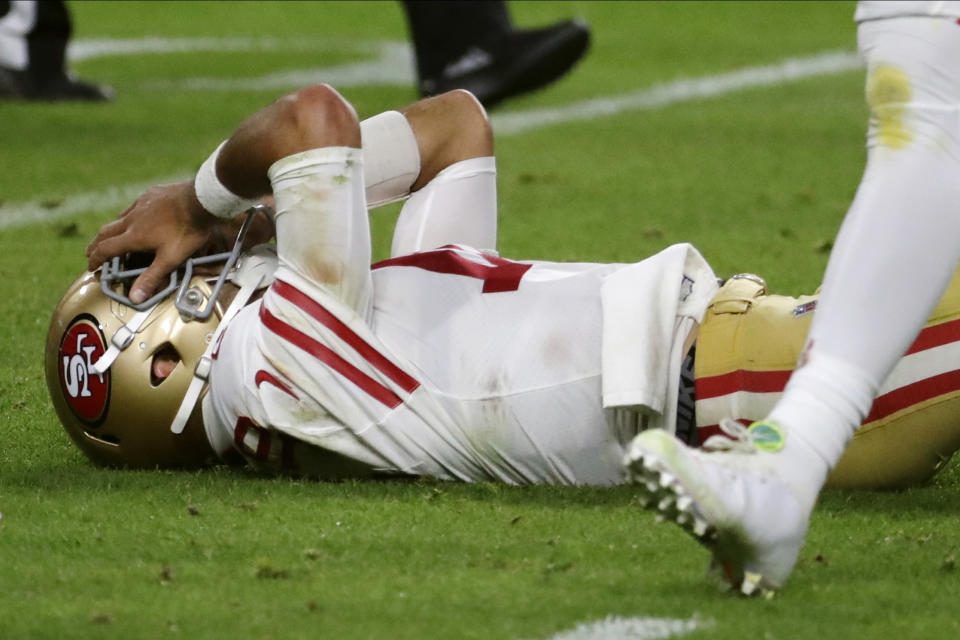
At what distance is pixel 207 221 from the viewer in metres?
2.88

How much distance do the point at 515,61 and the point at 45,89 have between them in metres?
2.09

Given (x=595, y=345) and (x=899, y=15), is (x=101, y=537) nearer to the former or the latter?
(x=595, y=345)

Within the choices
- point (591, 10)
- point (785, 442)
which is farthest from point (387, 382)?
point (591, 10)

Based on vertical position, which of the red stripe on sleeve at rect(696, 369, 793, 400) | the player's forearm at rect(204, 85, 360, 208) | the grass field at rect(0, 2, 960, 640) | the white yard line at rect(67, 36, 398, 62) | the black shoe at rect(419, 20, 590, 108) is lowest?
the white yard line at rect(67, 36, 398, 62)

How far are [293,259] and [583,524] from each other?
1.91ft

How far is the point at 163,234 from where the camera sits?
286 centimetres

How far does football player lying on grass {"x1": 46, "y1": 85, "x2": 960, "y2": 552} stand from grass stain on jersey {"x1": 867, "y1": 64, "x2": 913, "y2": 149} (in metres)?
0.47

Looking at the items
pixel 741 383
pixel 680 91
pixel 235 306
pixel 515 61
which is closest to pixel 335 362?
pixel 235 306

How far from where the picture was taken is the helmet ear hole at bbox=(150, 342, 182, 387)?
279 centimetres

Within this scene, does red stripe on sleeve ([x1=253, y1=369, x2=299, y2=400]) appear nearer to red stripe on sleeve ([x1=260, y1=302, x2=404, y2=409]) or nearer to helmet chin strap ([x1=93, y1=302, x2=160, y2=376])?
red stripe on sleeve ([x1=260, y1=302, x2=404, y2=409])

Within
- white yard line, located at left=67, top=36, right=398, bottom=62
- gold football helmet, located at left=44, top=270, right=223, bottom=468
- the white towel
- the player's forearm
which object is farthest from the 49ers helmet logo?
white yard line, located at left=67, top=36, right=398, bottom=62

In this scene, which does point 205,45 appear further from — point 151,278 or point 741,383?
point 741,383

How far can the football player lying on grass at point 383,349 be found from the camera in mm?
2543

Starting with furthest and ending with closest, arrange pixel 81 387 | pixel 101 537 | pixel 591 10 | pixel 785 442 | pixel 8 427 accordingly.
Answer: pixel 591 10 < pixel 8 427 < pixel 81 387 < pixel 101 537 < pixel 785 442
